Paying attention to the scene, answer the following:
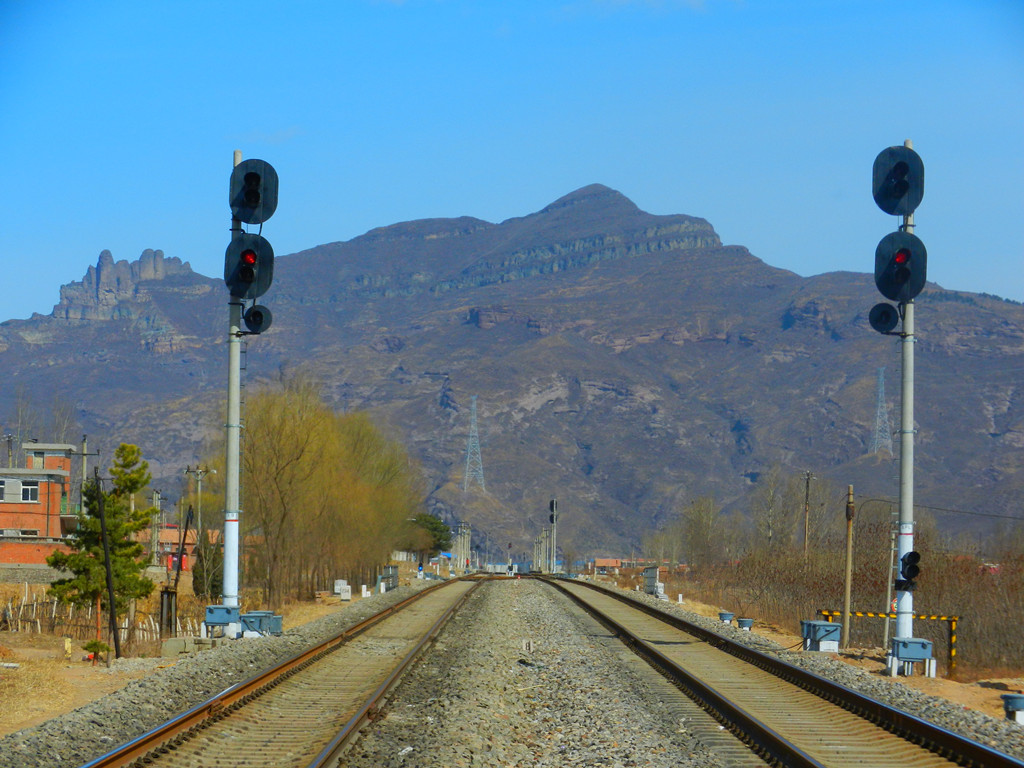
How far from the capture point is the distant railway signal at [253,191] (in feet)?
69.8

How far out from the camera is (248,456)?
4700cm

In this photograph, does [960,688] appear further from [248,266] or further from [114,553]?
[114,553]

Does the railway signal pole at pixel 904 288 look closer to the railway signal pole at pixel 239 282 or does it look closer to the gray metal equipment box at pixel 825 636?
the gray metal equipment box at pixel 825 636

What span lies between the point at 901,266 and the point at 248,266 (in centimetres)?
1155

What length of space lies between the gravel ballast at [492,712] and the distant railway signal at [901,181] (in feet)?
26.9

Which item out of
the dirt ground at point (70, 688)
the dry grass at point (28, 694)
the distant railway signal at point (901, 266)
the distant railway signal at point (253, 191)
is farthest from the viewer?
the distant railway signal at point (253, 191)

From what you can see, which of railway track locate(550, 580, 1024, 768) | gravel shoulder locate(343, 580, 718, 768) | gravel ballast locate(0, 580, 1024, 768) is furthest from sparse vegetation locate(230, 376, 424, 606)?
railway track locate(550, 580, 1024, 768)

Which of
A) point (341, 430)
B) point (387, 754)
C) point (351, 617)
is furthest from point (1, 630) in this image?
point (387, 754)

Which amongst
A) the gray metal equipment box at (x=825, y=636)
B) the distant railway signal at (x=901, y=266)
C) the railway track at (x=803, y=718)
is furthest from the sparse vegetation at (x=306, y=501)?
the distant railway signal at (x=901, y=266)

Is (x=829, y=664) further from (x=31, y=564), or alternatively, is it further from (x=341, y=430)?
(x=31, y=564)

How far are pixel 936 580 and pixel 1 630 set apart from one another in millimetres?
36981

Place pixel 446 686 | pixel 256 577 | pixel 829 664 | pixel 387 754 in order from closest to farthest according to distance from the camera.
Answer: pixel 387 754 < pixel 446 686 < pixel 829 664 < pixel 256 577

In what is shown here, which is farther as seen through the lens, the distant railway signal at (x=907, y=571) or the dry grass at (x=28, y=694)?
the distant railway signal at (x=907, y=571)

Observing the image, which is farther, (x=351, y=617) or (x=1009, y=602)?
(x=1009, y=602)
